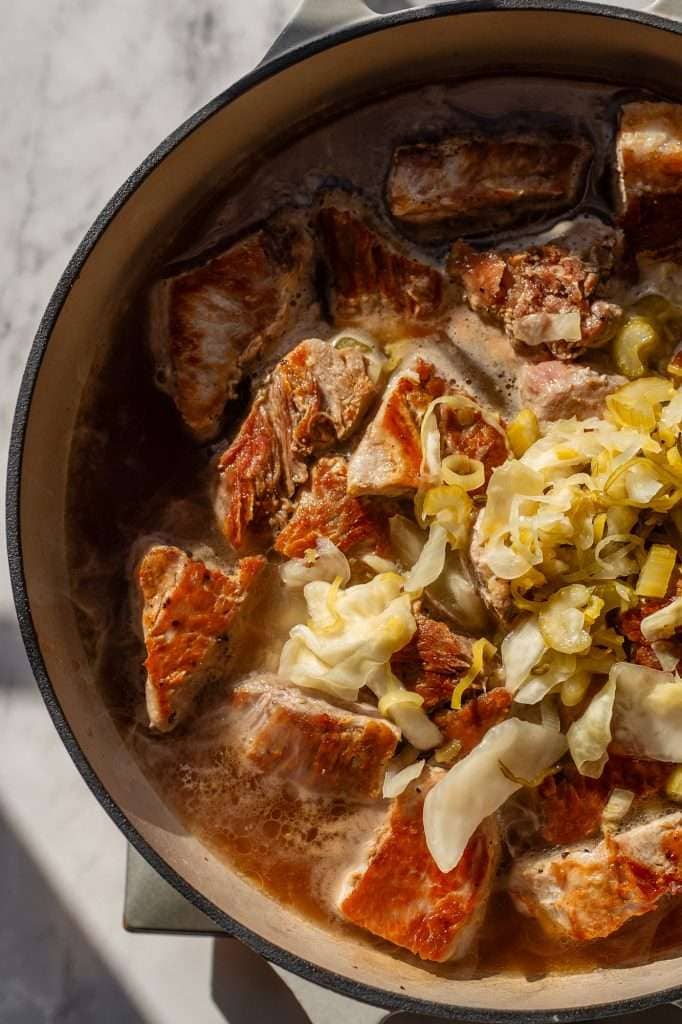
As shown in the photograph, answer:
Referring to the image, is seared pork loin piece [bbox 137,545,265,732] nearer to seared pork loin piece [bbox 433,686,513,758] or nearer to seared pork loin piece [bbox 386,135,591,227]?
seared pork loin piece [bbox 433,686,513,758]

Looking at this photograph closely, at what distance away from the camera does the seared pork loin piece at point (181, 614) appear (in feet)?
7.52

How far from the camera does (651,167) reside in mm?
2295

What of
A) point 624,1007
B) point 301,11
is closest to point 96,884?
point 624,1007

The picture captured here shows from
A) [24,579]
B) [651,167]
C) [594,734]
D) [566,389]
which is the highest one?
[24,579]

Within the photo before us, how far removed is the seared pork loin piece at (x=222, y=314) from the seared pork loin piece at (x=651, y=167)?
0.68m

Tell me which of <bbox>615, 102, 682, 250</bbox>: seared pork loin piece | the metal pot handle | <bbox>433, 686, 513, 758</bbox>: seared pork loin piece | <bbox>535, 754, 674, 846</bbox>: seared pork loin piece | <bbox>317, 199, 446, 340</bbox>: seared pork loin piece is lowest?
Answer: <bbox>535, 754, 674, 846</bbox>: seared pork loin piece

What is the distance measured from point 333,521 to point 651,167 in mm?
967

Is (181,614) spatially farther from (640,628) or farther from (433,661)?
(640,628)

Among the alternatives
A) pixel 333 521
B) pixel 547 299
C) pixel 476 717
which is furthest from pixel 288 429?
pixel 476 717

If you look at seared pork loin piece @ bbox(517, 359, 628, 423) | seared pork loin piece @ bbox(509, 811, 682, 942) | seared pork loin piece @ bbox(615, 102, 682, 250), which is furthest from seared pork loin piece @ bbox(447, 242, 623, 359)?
seared pork loin piece @ bbox(509, 811, 682, 942)

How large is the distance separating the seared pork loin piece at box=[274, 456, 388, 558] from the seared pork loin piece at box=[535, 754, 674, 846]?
0.59m

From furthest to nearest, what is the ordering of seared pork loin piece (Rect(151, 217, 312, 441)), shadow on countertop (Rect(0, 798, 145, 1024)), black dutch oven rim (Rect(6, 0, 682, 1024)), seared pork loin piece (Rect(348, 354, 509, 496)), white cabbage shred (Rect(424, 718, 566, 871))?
1. shadow on countertop (Rect(0, 798, 145, 1024))
2. seared pork loin piece (Rect(151, 217, 312, 441))
3. seared pork loin piece (Rect(348, 354, 509, 496))
4. white cabbage shred (Rect(424, 718, 566, 871))
5. black dutch oven rim (Rect(6, 0, 682, 1024))

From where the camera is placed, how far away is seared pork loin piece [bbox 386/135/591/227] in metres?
2.38

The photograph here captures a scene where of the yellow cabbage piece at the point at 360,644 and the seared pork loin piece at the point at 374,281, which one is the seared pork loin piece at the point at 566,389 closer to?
the seared pork loin piece at the point at 374,281
